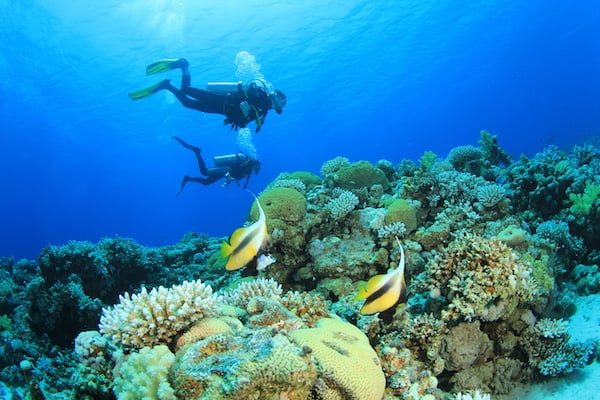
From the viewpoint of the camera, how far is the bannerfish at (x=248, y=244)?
3.11 meters

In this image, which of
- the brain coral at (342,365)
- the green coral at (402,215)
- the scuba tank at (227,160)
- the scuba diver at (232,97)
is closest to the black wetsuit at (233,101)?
the scuba diver at (232,97)

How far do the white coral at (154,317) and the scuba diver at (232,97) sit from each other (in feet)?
23.7

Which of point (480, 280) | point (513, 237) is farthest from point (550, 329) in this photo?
point (480, 280)

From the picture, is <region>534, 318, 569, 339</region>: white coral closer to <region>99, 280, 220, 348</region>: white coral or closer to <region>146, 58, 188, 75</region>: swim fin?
<region>99, 280, 220, 348</region>: white coral

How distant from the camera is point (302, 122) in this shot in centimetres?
7312

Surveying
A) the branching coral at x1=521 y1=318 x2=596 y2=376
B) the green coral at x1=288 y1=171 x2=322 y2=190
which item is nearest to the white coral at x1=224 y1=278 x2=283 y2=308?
the branching coral at x1=521 y1=318 x2=596 y2=376

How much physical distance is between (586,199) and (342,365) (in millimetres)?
6792

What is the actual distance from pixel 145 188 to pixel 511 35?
314ft

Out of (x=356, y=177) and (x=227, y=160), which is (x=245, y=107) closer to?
(x=227, y=160)

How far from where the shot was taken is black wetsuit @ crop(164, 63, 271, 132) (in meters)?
10.1

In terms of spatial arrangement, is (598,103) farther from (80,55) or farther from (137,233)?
(137,233)

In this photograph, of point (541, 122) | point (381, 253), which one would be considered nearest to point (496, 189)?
point (381, 253)

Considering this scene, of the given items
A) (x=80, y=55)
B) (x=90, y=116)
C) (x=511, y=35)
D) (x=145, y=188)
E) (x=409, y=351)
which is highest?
(x=145, y=188)

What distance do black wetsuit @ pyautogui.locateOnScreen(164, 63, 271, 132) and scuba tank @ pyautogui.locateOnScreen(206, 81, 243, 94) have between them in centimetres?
9
